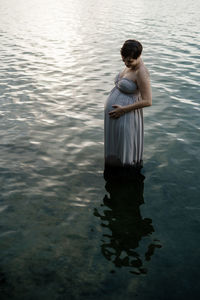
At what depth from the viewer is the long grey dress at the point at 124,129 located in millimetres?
5656

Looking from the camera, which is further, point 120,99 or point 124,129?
point 124,129

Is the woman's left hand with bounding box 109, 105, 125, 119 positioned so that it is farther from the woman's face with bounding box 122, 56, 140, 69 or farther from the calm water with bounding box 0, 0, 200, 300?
the calm water with bounding box 0, 0, 200, 300

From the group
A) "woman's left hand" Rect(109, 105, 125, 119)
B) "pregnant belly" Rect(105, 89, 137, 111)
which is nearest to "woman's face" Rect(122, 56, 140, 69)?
"pregnant belly" Rect(105, 89, 137, 111)

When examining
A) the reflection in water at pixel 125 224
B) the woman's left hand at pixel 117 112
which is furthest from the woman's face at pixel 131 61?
the reflection in water at pixel 125 224

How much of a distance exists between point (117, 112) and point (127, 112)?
193mm

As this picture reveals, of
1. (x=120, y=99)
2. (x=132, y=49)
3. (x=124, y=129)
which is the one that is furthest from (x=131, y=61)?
(x=124, y=129)

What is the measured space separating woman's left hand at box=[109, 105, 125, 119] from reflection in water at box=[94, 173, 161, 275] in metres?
1.44

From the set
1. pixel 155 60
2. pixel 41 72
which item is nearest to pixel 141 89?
pixel 41 72

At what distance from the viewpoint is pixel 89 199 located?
601 cm

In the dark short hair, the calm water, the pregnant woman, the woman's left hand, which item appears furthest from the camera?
the woman's left hand

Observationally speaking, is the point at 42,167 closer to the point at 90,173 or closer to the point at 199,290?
the point at 90,173

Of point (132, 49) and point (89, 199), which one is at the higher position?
point (132, 49)

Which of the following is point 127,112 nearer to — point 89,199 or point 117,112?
point 117,112

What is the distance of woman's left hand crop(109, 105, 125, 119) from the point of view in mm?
5632
